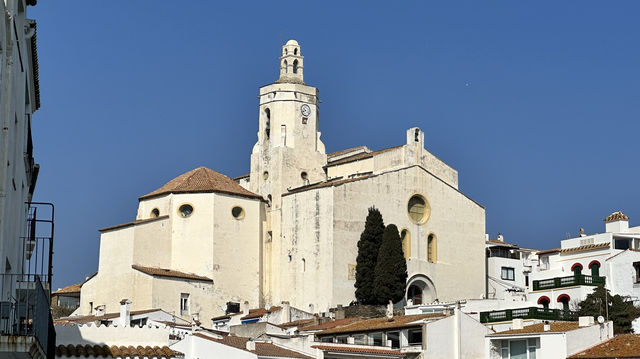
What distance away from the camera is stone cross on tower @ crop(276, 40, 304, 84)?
78.7 meters

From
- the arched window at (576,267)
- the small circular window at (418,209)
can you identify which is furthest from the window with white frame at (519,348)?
the small circular window at (418,209)

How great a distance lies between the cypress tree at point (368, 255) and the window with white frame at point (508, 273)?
13.2 metres

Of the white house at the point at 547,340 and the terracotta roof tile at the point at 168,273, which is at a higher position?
the terracotta roof tile at the point at 168,273

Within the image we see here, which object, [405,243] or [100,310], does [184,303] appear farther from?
[405,243]

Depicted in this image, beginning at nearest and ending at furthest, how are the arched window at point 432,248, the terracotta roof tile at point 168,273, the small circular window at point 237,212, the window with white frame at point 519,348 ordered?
the window with white frame at point 519,348 → the terracotta roof tile at point 168,273 → the small circular window at point 237,212 → the arched window at point 432,248

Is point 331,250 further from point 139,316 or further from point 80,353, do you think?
point 80,353

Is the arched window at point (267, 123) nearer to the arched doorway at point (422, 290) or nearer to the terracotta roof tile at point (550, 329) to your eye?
the arched doorway at point (422, 290)

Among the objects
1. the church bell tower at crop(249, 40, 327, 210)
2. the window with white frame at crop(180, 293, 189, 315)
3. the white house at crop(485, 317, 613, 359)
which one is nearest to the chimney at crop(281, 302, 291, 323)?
the window with white frame at crop(180, 293, 189, 315)

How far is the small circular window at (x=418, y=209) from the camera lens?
72.6 meters

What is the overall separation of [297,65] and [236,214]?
12.9m

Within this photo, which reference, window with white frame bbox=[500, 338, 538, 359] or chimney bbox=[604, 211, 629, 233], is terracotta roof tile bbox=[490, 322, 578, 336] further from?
chimney bbox=[604, 211, 629, 233]

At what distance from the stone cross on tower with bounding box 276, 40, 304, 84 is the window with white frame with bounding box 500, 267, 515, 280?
19.3 metres

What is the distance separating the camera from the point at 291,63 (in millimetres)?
79188

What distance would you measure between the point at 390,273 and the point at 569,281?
1033 cm
